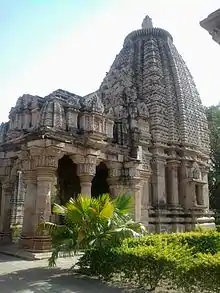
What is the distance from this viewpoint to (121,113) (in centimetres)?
1905

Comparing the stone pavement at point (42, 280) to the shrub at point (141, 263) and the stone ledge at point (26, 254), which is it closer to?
the shrub at point (141, 263)

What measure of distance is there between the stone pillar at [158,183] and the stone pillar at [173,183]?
34.7 inches

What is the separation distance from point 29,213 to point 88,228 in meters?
4.80

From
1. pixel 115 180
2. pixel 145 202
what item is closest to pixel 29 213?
pixel 115 180

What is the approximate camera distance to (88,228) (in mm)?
8148

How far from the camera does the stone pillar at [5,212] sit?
14.9m

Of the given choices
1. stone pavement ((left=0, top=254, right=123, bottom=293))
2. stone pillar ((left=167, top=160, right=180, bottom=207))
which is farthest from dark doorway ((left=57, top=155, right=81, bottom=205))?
stone pavement ((left=0, top=254, right=123, bottom=293))

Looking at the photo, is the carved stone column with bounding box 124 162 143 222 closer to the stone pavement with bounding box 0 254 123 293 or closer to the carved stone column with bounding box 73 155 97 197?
the carved stone column with bounding box 73 155 97 197

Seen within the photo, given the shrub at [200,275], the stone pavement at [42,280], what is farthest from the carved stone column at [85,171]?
the shrub at [200,275]

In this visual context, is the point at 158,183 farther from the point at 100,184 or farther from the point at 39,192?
the point at 39,192

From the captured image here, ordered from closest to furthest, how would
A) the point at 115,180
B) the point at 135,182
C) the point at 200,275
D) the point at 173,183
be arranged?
the point at 200,275, the point at 115,180, the point at 135,182, the point at 173,183

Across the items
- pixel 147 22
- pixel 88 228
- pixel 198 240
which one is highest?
pixel 147 22

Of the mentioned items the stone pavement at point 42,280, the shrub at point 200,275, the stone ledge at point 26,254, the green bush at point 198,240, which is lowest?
the stone pavement at point 42,280

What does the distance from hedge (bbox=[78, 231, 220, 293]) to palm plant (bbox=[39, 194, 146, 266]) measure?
0.26 metres
